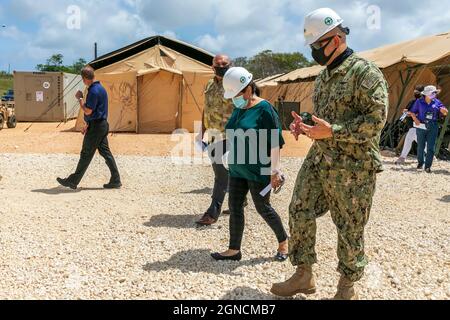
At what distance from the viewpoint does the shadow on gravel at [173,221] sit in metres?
5.44

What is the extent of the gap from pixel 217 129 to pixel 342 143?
264cm

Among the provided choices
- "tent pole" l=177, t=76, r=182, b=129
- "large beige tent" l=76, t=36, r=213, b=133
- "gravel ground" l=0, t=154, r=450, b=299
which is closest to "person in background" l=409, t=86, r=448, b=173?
"gravel ground" l=0, t=154, r=450, b=299

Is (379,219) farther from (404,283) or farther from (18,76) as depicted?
(18,76)

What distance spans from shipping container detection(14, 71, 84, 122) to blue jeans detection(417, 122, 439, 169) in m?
16.9

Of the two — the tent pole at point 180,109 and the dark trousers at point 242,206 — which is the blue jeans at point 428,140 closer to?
the dark trousers at point 242,206

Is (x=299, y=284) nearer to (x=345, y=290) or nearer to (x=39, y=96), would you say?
(x=345, y=290)

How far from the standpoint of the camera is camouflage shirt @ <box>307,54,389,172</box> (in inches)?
114

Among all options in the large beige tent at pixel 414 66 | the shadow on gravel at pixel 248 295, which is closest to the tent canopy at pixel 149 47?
the large beige tent at pixel 414 66

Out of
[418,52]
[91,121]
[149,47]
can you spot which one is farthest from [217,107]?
[149,47]

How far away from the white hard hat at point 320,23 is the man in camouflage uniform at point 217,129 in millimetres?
2292

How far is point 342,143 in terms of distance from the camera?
3.06 meters
